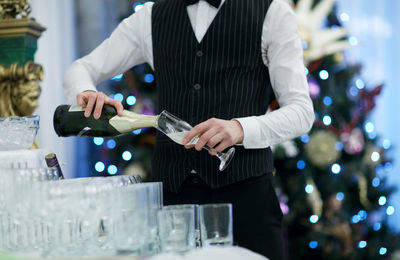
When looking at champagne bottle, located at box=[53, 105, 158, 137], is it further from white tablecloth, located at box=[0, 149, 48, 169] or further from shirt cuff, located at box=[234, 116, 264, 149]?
shirt cuff, located at box=[234, 116, 264, 149]

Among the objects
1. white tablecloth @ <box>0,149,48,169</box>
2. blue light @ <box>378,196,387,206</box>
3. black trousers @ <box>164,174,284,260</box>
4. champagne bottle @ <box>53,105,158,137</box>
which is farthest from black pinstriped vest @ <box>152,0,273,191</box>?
blue light @ <box>378,196,387,206</box>

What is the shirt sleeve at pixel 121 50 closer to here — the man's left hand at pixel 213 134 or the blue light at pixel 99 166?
the man's left hand at pixel 213 134

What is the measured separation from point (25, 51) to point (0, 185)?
919mm

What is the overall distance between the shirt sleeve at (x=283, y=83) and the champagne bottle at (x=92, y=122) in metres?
0.32

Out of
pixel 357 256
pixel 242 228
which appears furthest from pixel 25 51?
pixel 357 256

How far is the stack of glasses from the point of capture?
97cm

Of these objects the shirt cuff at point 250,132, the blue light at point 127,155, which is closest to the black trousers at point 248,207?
the shirt cuff at point 250,132

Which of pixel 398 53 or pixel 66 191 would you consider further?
pixel 398 53

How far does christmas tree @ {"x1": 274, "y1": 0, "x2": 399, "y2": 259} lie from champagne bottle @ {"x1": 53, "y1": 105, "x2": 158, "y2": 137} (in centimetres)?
183

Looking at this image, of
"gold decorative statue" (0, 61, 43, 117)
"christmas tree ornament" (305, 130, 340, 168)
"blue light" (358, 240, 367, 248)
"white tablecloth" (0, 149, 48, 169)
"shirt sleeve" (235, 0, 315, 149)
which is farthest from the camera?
"blue light" (358, 240, 367, 248)

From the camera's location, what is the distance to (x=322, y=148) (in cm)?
317

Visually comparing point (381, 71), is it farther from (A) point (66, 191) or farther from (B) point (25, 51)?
(A) point (66, 191)

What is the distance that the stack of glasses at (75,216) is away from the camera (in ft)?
3.18

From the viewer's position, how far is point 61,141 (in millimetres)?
3625
